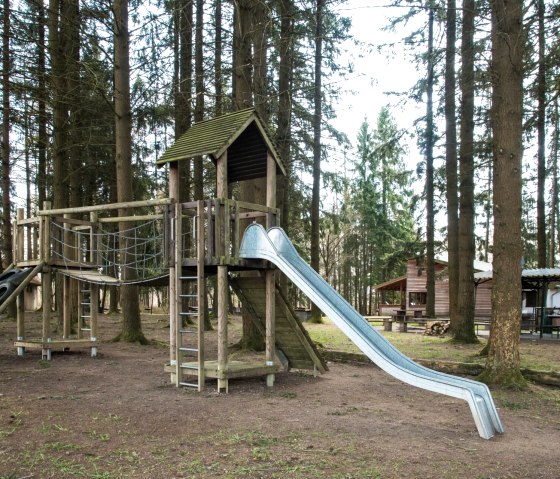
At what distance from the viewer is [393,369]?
6.67m

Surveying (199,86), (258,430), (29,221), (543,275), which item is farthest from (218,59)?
(258,430)

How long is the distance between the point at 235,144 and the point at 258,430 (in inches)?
227

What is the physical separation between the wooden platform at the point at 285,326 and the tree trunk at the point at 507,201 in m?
2.99

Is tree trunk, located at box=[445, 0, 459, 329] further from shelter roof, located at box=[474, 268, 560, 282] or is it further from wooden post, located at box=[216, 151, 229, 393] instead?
wooden post, located at box=[216, 151, 229, 393]

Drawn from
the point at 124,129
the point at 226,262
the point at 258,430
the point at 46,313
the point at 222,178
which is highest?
the point at 124,129

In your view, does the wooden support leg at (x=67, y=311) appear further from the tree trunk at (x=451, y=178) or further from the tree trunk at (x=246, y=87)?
the tree trunk at (x=451, y=178)

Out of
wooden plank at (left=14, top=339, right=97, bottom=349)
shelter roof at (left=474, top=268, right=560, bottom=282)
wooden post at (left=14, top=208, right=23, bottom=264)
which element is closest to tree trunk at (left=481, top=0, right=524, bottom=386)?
wooden plank at (left=14, top=339, right=97, bottom=349)

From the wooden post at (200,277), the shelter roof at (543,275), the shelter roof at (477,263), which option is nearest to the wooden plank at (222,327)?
the wooden post at (200,277)

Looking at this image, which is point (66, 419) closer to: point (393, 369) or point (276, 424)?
point (276, 424)

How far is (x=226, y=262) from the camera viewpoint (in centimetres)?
868

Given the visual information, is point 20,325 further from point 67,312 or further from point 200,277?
point 200,277

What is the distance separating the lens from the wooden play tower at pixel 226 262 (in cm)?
870

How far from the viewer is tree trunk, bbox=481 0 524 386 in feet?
29.8

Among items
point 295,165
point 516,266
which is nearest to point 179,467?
point 516,266
